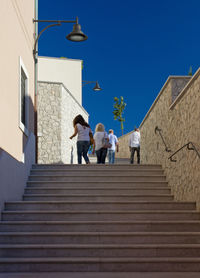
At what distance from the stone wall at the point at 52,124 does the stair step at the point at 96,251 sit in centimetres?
892

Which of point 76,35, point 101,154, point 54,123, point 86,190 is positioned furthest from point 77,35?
point 54,123

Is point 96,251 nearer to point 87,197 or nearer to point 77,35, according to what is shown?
point 87,197

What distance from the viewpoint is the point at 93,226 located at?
627 centimetres

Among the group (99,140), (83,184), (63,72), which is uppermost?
(63,72)

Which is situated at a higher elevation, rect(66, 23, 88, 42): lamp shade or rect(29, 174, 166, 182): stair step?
rect(66, 23, 88, 42): lamp shade

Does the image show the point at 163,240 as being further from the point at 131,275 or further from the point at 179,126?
the point at 179,126

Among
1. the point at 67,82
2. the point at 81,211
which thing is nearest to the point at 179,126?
the point at 81,211

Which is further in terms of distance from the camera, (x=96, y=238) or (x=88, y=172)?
(x=88, y=172)

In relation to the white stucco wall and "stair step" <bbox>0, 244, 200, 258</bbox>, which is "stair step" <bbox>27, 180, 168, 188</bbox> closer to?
"stair step" <bbox>0, 244, 200, 258</bbox>

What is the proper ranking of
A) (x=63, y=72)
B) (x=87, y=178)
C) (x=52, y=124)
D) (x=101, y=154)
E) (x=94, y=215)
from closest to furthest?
(x=94, y=215), (x=87, y=178), (x=101, y=154), (x=52, y=124), (x=63, y=72)

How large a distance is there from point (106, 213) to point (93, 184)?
164cm

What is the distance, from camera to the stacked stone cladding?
6.89 meters

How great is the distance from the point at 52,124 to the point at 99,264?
32.3 feet

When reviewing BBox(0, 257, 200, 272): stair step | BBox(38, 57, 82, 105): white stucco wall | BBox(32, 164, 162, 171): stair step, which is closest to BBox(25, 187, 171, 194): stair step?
BBox(32, 164, 162, 171): stair step
